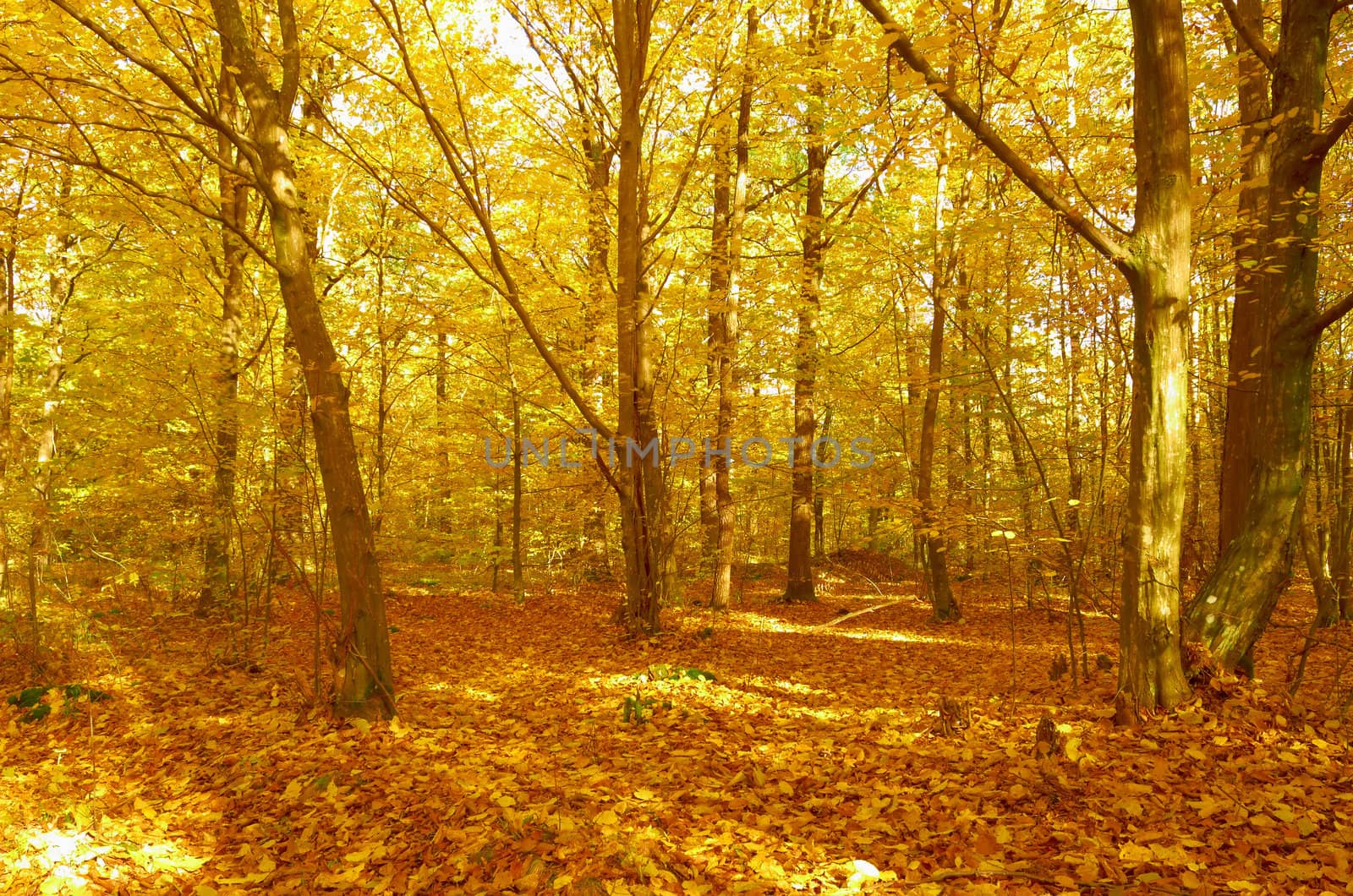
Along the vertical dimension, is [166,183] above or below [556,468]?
above

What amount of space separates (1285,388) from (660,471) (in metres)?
5.63

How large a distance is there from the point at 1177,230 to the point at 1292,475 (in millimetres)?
2074

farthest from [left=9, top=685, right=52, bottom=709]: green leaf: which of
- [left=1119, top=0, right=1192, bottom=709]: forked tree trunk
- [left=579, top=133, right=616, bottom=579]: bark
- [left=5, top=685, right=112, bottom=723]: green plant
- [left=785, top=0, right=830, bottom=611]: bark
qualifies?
[left=785, top=0, right=830, bottom=611]: bark

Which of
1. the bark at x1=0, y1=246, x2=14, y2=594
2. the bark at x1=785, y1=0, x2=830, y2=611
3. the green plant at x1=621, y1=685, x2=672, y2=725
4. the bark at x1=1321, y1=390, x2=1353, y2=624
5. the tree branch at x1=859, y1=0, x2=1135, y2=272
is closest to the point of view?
the tree branch at x1=859, y1=0, x2=1135, y2=272

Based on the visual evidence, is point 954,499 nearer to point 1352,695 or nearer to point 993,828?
point 1352,695

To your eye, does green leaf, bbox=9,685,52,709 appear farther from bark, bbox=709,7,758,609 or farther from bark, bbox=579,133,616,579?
bark, bbox=709,7,758,609

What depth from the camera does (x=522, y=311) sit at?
19.5 ft

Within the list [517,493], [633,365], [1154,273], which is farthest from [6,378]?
[1154,273]

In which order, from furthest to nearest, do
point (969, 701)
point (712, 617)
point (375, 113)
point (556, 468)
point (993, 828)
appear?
point (556, 468), point (375, 113), point (712, 617), point (969, 701), point (993, 828)

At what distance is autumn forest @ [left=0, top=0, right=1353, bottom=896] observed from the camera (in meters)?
3.45

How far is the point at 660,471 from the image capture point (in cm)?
818

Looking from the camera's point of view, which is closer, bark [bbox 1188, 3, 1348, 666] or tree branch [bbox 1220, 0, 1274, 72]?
bark [bbox 1188, 3, 1348, 666]

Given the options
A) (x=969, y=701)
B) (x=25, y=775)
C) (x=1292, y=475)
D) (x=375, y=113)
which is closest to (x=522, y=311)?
(x=25, y=775)

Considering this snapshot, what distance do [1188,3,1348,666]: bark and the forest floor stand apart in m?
0.53
